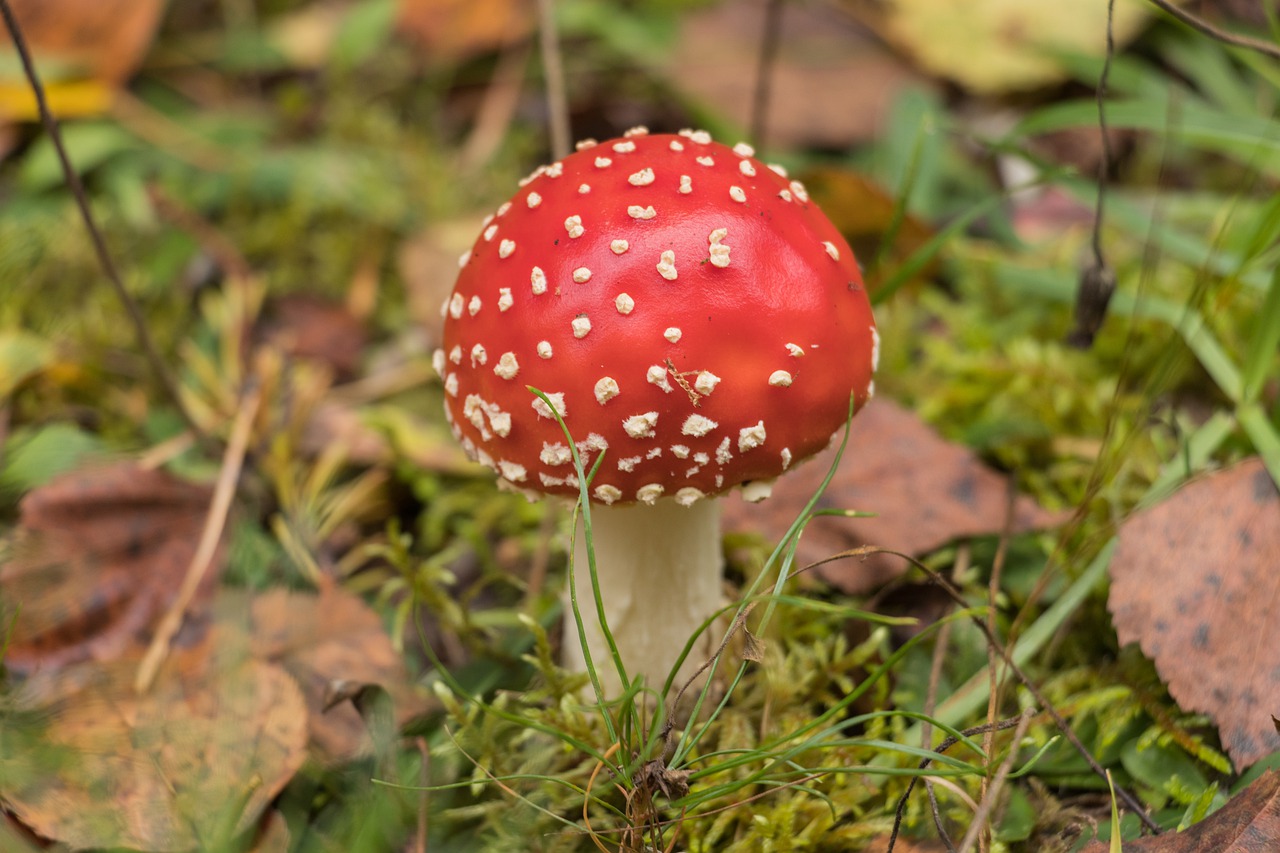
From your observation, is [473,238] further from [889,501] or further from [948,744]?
[948,744]

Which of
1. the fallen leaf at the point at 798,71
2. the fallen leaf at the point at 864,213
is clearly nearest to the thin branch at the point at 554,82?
the fallen leaf at the point at 864,213

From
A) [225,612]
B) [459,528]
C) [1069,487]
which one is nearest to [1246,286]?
[1069,487]

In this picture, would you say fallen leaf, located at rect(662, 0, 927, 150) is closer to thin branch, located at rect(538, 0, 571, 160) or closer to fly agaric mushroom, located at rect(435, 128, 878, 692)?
thin branch, located at rect(538, 0, 571, 160)

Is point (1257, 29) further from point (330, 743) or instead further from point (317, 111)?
point (330, 743)

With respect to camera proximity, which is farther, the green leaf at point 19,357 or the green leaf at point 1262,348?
the green leaf at point 19,357

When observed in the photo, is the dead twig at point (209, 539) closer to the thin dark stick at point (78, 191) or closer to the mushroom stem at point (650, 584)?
the thin dark stick at point (78, 191)

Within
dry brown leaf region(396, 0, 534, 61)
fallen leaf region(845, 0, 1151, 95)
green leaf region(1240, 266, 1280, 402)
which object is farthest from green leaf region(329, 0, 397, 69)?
green leaf region(1240, 266, 1280, 402)
